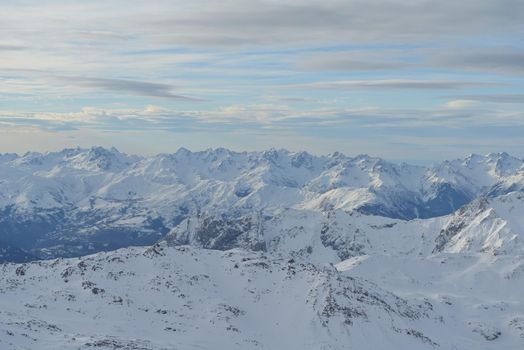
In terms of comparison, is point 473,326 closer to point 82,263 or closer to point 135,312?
point 135,312

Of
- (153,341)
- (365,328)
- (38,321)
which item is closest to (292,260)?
(365,328)

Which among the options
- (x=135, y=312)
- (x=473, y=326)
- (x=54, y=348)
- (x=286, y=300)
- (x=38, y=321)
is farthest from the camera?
(x=473, y=326)

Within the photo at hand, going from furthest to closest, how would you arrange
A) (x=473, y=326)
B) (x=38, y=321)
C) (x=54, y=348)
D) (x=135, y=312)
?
(x=473, y=326)
(x=135, y=312)
(x=38, y=321)
(x=54, y=348)

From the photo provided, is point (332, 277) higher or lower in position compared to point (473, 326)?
higher

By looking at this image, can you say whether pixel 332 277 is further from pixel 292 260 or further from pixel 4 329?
pixel 4 329

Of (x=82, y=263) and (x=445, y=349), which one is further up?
(x=82, y=263)

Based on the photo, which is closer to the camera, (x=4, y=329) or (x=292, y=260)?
(x=4, y=329)

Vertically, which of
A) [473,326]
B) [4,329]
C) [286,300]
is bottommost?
[473,326]

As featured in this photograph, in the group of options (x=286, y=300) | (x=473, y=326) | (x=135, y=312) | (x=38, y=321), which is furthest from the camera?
(x=473, y=326)

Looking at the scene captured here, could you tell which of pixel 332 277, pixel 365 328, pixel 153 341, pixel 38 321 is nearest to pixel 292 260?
pixel 332 277
